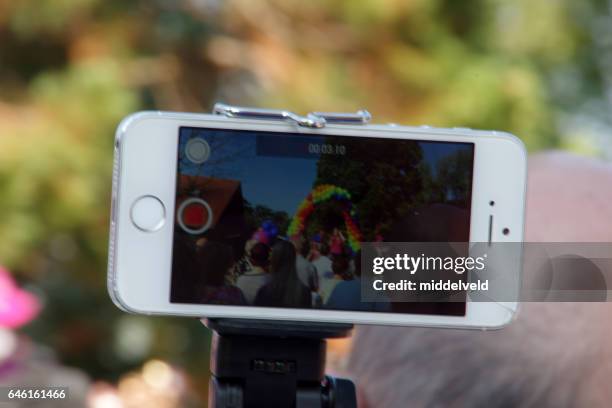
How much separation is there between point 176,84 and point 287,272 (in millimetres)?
3156

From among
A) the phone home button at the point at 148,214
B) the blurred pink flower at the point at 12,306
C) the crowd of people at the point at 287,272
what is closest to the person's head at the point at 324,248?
the crowd of people at the point at 287,272

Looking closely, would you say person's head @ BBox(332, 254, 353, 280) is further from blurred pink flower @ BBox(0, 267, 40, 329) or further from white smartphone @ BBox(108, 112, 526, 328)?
blurred pink flower @ BBox(0, 267, 40, 329)

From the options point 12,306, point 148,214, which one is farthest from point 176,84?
point 148,214

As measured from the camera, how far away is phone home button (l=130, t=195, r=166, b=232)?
0.67 meters

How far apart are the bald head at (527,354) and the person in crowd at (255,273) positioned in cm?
16

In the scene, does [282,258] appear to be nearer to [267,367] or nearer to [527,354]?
[267,367]

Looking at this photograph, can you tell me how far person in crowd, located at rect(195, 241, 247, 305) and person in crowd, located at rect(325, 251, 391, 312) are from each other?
71 mm

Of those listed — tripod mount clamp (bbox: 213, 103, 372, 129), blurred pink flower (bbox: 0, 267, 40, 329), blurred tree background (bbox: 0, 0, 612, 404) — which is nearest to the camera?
tripod mount clamp (bbox: 213, 103, 372, 129)

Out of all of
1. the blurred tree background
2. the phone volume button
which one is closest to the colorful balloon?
the phone volume button

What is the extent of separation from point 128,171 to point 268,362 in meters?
0.17

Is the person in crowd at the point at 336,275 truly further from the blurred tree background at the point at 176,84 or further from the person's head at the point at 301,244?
the blurred tree background at the point at 176,84

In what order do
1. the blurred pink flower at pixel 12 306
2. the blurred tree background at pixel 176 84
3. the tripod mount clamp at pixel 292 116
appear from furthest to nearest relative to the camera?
the blurred tree background at pixel 176 84 < the blurred pink flower at pixel 12 306 < the tripod mount clamp at pixel 292 116

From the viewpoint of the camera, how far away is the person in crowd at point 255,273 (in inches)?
26.1

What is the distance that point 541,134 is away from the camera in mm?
3350
